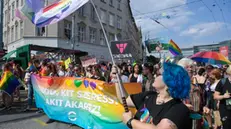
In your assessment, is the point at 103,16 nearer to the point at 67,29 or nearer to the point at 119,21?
the point at 119,21

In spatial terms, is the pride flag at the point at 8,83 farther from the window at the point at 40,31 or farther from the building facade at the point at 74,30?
the window at the point at 40,31

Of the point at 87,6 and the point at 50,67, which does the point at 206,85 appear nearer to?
the point at 50,67

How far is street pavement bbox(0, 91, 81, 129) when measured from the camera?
5.55 meters

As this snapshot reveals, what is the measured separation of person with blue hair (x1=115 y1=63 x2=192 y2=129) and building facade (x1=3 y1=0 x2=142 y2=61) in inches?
A: 814

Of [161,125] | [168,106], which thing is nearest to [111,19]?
[168,106]

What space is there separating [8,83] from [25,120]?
2.25m

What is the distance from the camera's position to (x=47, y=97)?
5.98 m

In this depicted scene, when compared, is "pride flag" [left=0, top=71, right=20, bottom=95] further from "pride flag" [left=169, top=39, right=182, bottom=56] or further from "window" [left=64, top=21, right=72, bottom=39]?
"window" [left=64, top=21, right=72, bottom=39]

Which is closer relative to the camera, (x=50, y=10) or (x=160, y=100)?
(x=160, y=100)

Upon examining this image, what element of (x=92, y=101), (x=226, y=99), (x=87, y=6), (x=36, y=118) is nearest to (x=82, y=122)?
(x=92, y=101)

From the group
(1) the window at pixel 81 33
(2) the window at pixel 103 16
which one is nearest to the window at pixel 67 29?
(1) the window at pixel 81 33

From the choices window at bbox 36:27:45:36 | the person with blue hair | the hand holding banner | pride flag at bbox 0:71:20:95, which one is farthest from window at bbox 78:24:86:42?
the person with blue hair

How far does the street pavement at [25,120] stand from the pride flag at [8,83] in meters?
0.71

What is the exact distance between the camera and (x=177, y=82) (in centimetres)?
189
